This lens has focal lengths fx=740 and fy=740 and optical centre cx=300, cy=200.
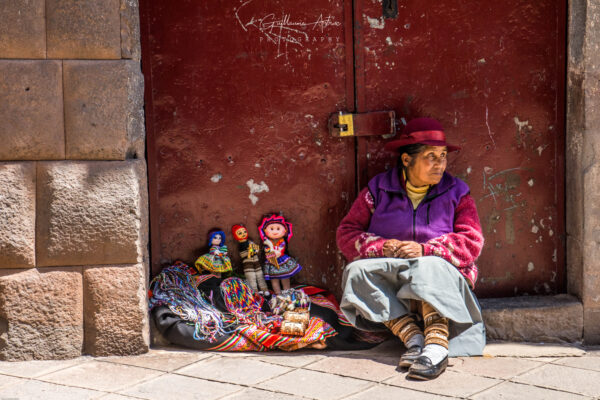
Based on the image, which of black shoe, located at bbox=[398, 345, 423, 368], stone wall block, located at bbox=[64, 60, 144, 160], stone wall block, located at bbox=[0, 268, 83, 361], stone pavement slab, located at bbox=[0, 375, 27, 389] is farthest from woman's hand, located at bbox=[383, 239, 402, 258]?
stone pavement slab, located at bbox=[0, 375, 27, 389]

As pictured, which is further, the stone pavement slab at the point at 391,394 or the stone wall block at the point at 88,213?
the stone wall block at the point at 88,213

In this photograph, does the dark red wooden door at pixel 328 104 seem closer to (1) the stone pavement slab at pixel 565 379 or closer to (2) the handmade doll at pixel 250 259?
(2) the handmade doll at pixel 250 259

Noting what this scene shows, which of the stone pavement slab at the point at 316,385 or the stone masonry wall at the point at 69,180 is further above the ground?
the stone masonry wall at the point at 69,180

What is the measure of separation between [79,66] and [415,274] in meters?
1.98

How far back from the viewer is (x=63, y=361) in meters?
3.79

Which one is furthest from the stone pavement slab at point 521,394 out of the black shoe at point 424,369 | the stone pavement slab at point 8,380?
the stone pavement slab at point 8,380

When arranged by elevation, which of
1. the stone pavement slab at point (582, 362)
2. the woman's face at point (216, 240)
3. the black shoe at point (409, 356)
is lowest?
the stone pavement slab at point (582, 362)

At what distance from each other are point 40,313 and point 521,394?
7.76ft

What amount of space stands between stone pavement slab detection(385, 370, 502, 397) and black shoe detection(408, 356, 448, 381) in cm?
2

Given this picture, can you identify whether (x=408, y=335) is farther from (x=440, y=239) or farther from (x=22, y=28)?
(x=22, y=28)

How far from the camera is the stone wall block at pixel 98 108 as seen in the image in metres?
3.70

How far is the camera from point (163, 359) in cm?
382

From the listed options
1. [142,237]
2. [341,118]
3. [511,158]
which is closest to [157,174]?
[142,237]

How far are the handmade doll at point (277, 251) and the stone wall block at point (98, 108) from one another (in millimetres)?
972
